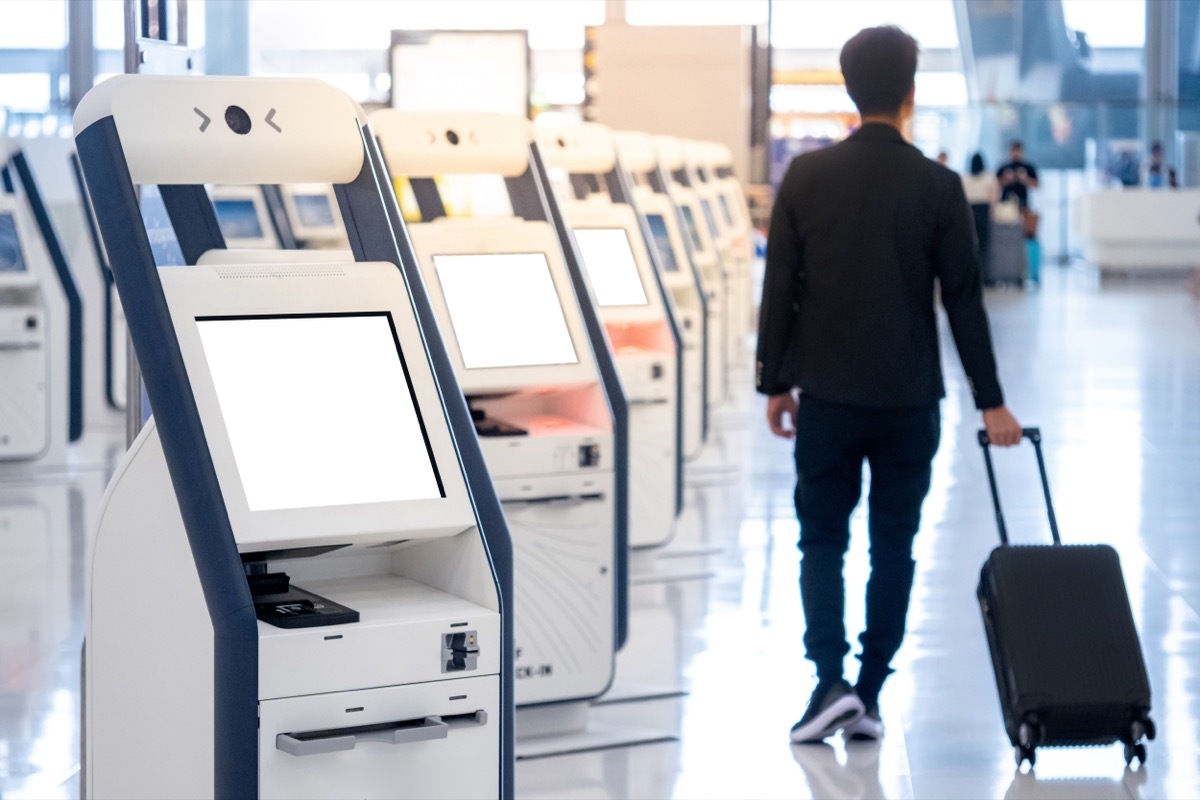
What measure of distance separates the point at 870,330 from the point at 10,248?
5894 mm

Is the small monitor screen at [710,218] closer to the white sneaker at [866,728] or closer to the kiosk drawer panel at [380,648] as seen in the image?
the white sneaker at [866,728]

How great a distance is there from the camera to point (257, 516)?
2242 millimetres

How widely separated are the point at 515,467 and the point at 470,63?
5.81 m

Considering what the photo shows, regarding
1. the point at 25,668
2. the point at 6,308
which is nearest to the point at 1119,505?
the point at 25,668

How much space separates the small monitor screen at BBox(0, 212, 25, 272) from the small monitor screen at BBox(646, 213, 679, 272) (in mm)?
3156

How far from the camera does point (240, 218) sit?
10797 millimetres

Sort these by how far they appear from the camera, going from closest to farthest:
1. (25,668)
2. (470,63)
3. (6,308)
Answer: (25,668) → (6,308) → (470,63)

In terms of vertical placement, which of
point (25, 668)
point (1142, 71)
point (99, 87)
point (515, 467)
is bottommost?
point (25, 668)

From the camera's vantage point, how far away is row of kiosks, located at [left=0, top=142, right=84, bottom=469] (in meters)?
8.34

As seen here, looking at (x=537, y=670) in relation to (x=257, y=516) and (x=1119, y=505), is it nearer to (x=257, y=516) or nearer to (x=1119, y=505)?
(x=257, y=516)

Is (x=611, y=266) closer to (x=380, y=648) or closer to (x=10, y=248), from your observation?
(x=380, y=648)

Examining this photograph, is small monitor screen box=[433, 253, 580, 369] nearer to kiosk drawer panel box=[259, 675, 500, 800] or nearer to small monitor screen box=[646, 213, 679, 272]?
kiosk drawer panel box=[259, 675, 500, 800]

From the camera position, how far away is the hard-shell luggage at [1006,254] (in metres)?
20.2

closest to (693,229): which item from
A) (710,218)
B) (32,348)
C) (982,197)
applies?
(710,218)
